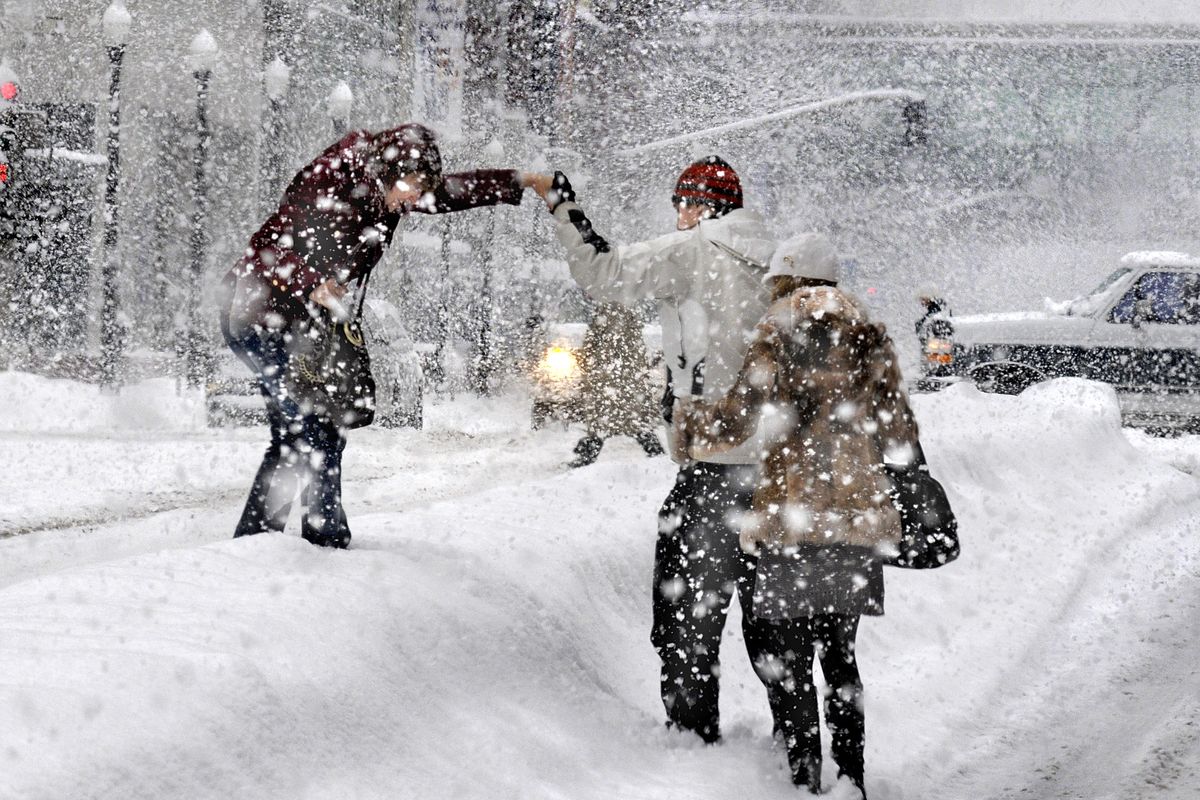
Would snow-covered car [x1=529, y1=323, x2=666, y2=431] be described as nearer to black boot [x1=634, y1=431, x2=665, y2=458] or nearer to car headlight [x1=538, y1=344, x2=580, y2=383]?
car headlight [x1=538, y1=344, x2=580, y2=383]

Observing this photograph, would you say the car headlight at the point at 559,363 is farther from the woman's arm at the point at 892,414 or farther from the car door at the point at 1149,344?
the woman's arm at the point at 892,414

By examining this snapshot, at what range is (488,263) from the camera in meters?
20.3

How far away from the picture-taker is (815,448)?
337 centimetres

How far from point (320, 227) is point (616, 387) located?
5.65 metres

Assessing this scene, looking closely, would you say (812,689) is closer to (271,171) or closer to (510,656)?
(510,656)

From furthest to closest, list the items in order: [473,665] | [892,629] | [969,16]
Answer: [969,16] < [892,629] < [473,665]

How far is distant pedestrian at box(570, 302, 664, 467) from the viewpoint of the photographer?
9523 millimetres

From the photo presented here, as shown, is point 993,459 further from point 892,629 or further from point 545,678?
point 545,678

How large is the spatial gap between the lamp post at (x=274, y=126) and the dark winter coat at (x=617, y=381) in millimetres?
7676

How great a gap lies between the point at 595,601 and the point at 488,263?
16.0m

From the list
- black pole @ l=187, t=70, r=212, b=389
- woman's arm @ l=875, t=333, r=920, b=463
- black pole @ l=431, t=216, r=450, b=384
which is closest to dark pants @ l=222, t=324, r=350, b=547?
woman's arm @ l=875, t=333, r=920, b=463

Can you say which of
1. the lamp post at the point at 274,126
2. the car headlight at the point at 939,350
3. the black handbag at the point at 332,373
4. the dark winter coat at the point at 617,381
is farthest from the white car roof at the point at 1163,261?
the black handbag at the point at 332,373

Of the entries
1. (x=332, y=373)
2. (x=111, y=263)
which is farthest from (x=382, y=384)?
(x=332, y=373)

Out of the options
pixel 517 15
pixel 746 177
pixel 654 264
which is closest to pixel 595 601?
pixel 654 264
